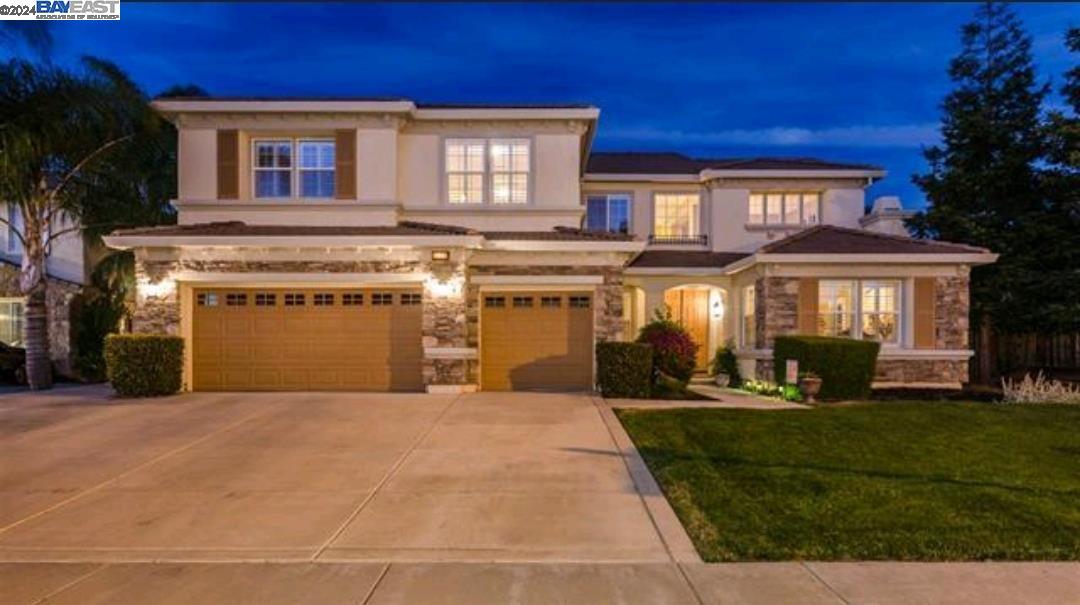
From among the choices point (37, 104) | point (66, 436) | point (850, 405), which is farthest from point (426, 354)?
point (37, 104)

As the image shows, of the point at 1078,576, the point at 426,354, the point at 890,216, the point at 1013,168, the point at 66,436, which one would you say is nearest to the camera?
the point at 1078,576

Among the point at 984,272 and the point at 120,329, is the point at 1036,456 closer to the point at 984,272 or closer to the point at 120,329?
the point at 984,272

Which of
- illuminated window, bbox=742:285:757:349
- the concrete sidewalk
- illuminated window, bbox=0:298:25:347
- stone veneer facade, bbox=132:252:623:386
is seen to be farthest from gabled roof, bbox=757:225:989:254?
illuminated window, bbox=0:298:25:347

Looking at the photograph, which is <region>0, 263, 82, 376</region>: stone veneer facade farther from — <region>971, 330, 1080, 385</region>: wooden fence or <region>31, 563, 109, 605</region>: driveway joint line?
<region>971, 330, 1080, 385</region>: wooden fence

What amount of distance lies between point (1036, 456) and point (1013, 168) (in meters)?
12.1

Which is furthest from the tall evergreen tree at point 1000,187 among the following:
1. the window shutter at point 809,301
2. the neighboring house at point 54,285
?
the neighboring house at point 54,285

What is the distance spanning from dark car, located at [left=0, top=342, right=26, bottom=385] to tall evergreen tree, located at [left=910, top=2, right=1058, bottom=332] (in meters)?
24.0

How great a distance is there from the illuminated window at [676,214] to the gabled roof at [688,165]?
2.55 feet

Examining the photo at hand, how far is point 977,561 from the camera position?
5191mm

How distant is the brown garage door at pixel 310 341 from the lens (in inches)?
554

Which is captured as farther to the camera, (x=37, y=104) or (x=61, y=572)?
(x=37, y=104)

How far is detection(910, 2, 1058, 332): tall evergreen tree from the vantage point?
17062 mm

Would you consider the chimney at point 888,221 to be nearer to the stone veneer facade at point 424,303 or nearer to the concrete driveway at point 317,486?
the stone veneer facade at point 424,303

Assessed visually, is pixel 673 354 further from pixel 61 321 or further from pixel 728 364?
pixel 61 321
